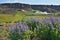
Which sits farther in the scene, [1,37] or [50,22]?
[1,37]

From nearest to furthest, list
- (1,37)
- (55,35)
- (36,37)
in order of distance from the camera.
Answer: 1. (55,35)
2. (36,37)
3. (1,37)

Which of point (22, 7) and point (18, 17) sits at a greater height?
point (18, 17)

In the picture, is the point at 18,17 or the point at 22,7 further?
the point at 22,7

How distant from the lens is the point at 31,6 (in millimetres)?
92562

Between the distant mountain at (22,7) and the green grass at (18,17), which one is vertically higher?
the green grass at (18,17)

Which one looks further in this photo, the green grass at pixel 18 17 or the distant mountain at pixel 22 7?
the distant mountain at pixel 22 7

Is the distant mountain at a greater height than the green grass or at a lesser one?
lesser

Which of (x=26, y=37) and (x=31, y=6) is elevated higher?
(x=26, y=37)

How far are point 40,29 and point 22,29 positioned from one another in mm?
523

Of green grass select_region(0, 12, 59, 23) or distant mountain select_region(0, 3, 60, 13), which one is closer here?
green grass select_region(0, 12, 59, 23)

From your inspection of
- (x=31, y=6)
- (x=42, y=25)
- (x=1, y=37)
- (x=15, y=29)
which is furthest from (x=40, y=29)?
(x=31, y=6)

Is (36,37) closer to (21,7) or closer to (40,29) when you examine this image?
(40,29)

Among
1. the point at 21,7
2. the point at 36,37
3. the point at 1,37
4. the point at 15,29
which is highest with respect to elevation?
the point at 15,29

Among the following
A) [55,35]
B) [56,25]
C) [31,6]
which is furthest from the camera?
[31,6]
